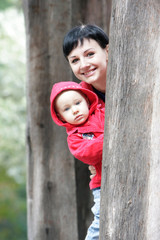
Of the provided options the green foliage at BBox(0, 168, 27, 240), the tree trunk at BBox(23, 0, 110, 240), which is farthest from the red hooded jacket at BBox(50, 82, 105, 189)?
the green foliage at BBox(0, 168, 27, 240)

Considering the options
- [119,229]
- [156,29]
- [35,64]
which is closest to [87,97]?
[156,29]

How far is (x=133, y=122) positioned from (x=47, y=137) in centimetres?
167

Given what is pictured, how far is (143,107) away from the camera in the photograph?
148 centimetres

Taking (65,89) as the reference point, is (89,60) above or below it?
above

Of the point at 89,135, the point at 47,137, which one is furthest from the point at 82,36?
the point at 47,137

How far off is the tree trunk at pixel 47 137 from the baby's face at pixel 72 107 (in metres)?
1.20

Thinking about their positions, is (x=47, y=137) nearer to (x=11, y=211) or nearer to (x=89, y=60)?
(x=89, y=60)

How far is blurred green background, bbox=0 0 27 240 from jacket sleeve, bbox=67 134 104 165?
467cm

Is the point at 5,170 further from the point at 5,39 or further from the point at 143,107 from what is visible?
the point at 143,107

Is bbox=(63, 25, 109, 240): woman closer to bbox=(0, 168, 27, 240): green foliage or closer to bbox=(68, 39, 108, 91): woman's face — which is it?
bbox=(68, 39, 108, 91): woman's face

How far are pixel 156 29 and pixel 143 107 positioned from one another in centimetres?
31

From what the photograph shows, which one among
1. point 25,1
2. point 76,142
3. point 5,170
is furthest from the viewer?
point 5,170

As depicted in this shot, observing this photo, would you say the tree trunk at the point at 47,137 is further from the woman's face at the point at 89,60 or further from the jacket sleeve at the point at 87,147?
the jacket sleeve at the point at 87,147

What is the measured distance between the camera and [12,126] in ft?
21.6
